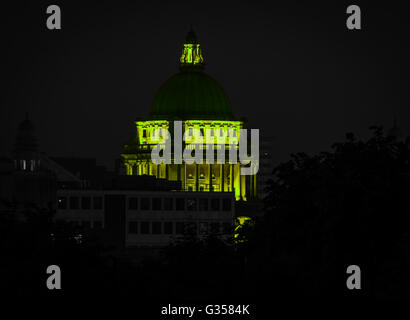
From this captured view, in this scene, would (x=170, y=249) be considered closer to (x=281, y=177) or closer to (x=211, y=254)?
(x=211, y=254)

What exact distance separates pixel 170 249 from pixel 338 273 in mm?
29413

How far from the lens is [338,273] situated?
228 feet
